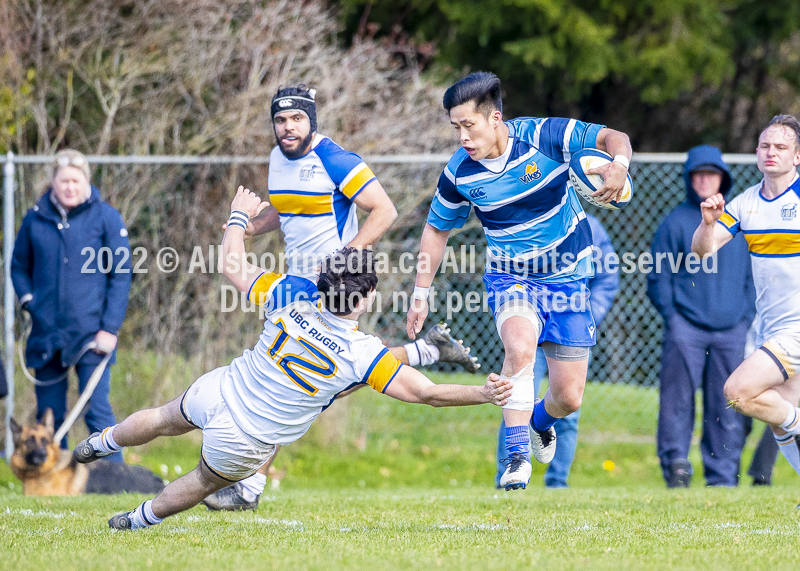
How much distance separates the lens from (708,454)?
25.0 feet

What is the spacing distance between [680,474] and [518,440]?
122 inches

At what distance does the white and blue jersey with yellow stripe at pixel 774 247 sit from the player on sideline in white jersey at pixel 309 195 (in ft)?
7.08

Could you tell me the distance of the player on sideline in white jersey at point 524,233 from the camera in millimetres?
4941

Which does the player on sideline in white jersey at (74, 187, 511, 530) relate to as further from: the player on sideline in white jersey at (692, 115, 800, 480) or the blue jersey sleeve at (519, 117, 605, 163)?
the player on sideline in white jersey at (692, 115, 800, 480)

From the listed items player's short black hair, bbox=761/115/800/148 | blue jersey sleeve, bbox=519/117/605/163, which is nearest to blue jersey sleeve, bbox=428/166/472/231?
blue jersey sleeve, bbox=519/117/605/163

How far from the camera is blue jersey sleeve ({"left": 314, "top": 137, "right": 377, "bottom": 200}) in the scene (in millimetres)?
5703

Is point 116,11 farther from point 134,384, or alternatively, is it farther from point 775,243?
point 775,243

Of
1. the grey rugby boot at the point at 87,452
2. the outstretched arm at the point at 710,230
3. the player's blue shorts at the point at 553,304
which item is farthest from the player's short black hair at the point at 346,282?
the outstretched arm at the point at 710,230

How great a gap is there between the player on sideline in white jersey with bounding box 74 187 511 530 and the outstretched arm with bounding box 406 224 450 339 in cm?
103

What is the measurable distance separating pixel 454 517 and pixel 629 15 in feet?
31.8

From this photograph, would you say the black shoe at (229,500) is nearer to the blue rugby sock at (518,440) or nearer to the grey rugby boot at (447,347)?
the grey rugby boot at (447,347)

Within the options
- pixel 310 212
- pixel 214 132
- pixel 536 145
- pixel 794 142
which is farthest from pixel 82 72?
pixel 794 142

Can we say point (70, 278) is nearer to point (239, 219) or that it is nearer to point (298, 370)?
point (239, 219)

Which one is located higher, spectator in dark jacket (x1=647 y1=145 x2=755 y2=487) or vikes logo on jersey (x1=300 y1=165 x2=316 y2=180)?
vikes logo on jersey (x1=300 y1=165 x2=316 y2=180)
